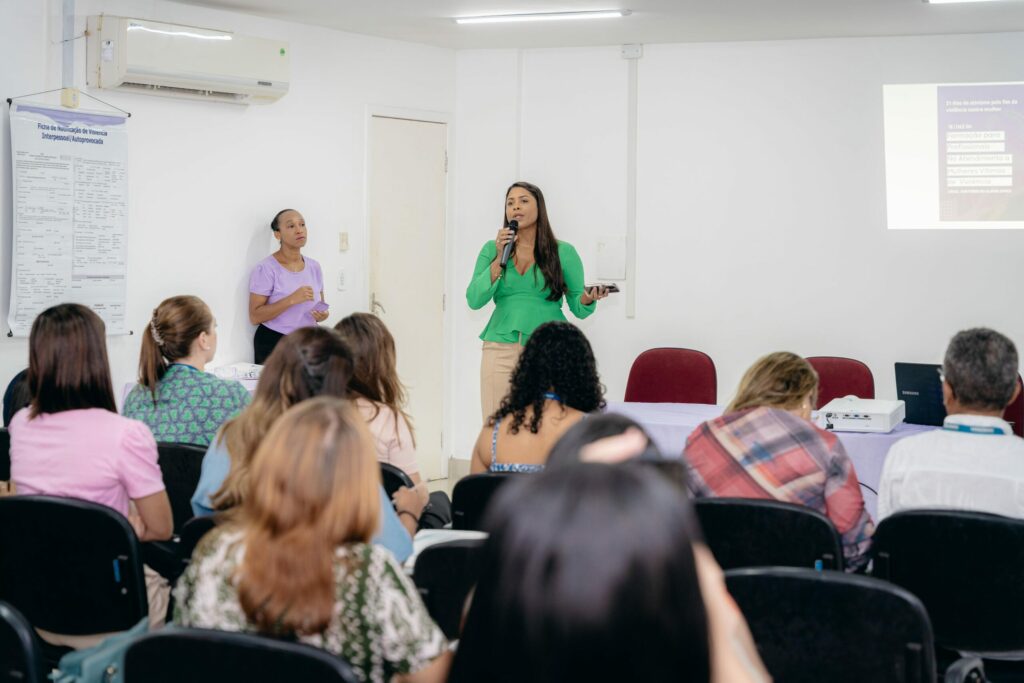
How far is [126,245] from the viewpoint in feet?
18.2

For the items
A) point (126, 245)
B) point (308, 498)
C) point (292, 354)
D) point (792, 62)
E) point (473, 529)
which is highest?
point (792, 62)

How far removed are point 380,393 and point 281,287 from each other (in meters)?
2.84

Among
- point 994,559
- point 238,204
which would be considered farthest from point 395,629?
point 238,204

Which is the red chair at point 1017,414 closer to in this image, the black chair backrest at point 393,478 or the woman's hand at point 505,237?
the woman's hand at point 505,237

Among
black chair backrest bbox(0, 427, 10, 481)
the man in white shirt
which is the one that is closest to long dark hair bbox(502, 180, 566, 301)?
the man in white shirt

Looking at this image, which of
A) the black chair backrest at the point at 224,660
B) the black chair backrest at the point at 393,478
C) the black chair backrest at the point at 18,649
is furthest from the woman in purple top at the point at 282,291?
the black chair backrest at the point at 224,660

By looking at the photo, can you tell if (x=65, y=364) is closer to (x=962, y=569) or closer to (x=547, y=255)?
(x=962, y=569)

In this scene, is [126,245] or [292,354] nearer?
[292,354]

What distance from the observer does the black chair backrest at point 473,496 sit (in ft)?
9.70

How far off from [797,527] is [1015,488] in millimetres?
672

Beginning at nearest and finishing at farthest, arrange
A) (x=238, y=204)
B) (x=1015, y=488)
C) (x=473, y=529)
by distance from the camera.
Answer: (x=1015, y=488)
(x=473, y=529)
(x=238, y=204)

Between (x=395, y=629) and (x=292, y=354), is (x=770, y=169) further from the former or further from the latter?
(x=395, y=629)

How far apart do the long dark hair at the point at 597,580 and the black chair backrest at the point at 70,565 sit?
1683 millimetres

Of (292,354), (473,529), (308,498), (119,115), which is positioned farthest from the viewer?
(119,115)
